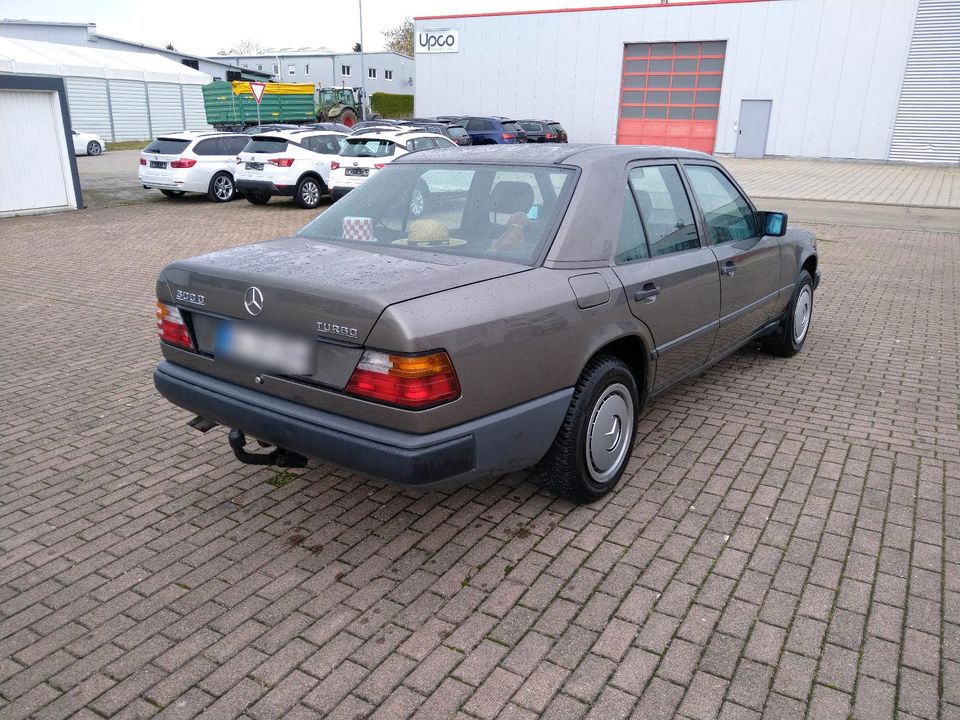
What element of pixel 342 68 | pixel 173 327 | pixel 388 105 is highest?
pixel 342 68

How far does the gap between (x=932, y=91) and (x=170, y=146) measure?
1109 inches

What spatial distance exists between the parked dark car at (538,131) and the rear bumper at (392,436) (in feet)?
82.7

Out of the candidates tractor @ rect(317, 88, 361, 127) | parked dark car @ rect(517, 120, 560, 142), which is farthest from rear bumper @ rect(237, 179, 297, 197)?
tractor @ rect(317, 88, 361, 127)

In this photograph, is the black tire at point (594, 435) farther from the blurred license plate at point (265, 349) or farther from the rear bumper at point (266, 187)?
the rear bumper at point (266, 187)

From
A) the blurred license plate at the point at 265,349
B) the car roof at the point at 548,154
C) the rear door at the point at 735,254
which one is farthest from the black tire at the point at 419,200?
the rear door at the point at 735,254

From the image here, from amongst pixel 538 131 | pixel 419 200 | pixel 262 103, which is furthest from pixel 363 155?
pixel 262 103

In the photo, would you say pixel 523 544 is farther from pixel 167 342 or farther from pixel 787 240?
pixel 787 240

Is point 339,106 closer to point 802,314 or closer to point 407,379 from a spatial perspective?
point 802,314

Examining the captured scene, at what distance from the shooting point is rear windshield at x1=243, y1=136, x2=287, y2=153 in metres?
16.4

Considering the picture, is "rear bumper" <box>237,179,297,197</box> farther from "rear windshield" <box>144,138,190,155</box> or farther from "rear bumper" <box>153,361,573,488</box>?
"rear bumper" <box>153,361,573,488</box>

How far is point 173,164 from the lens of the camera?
671 inches

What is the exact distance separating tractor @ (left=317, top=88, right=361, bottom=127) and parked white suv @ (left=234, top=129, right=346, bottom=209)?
23592mm

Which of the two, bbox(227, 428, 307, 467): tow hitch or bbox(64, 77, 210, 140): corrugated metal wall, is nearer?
bbox(227, 428, 307, 467): tow hitch

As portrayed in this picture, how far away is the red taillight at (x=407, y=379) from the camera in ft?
8.96
